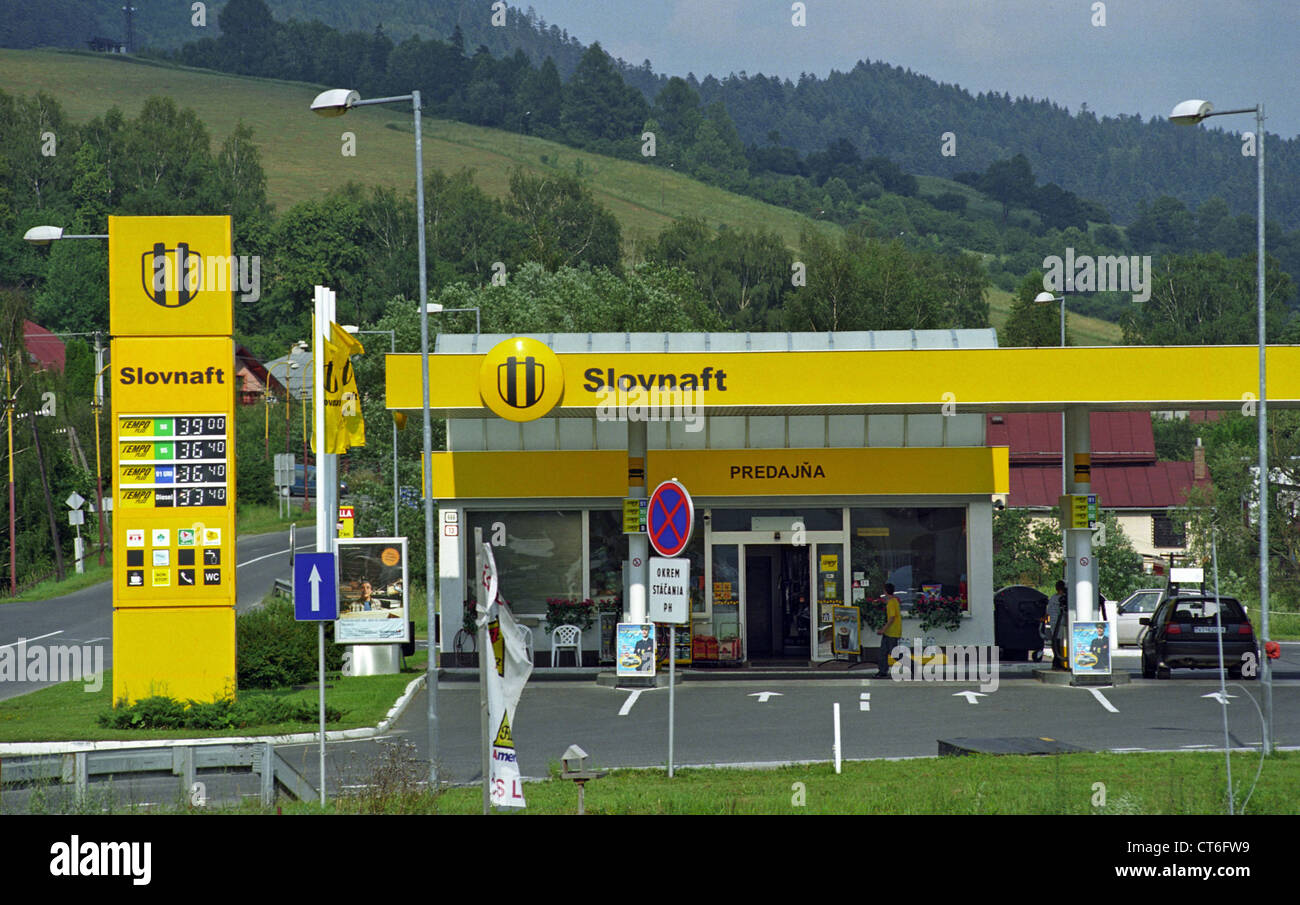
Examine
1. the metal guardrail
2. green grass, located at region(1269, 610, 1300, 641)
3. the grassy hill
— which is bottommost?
green grass, located at region(1269, 610, 1300, 641)

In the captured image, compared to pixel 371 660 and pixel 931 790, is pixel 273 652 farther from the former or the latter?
pixel 931 790

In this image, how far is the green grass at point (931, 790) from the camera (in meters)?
11.5

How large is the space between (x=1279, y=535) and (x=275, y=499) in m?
52.3

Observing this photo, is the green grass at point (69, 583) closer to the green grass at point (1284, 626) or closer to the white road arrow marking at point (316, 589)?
the green grass at point (1284, 626)

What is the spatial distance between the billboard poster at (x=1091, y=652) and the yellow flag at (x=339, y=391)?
42.6 feet

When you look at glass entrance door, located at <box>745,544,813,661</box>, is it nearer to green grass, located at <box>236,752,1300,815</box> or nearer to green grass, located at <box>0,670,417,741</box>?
green grass, located at <box>0,670,417,741</box>

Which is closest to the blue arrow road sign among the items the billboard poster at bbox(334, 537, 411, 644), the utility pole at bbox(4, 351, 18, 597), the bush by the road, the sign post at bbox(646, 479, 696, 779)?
the sign post at bbox(646, 479, 696, 779)

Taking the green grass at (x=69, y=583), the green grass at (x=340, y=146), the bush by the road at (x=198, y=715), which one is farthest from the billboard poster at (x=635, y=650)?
the green grass at (x=340, y=146)

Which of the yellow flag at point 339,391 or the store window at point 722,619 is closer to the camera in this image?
the yellow flag at point 339,391

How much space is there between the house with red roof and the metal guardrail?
54738 mm

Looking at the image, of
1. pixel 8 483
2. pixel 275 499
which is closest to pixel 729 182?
pixel 275 499

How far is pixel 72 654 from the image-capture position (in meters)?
32.8

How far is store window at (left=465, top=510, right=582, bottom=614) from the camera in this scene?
27.9 m
